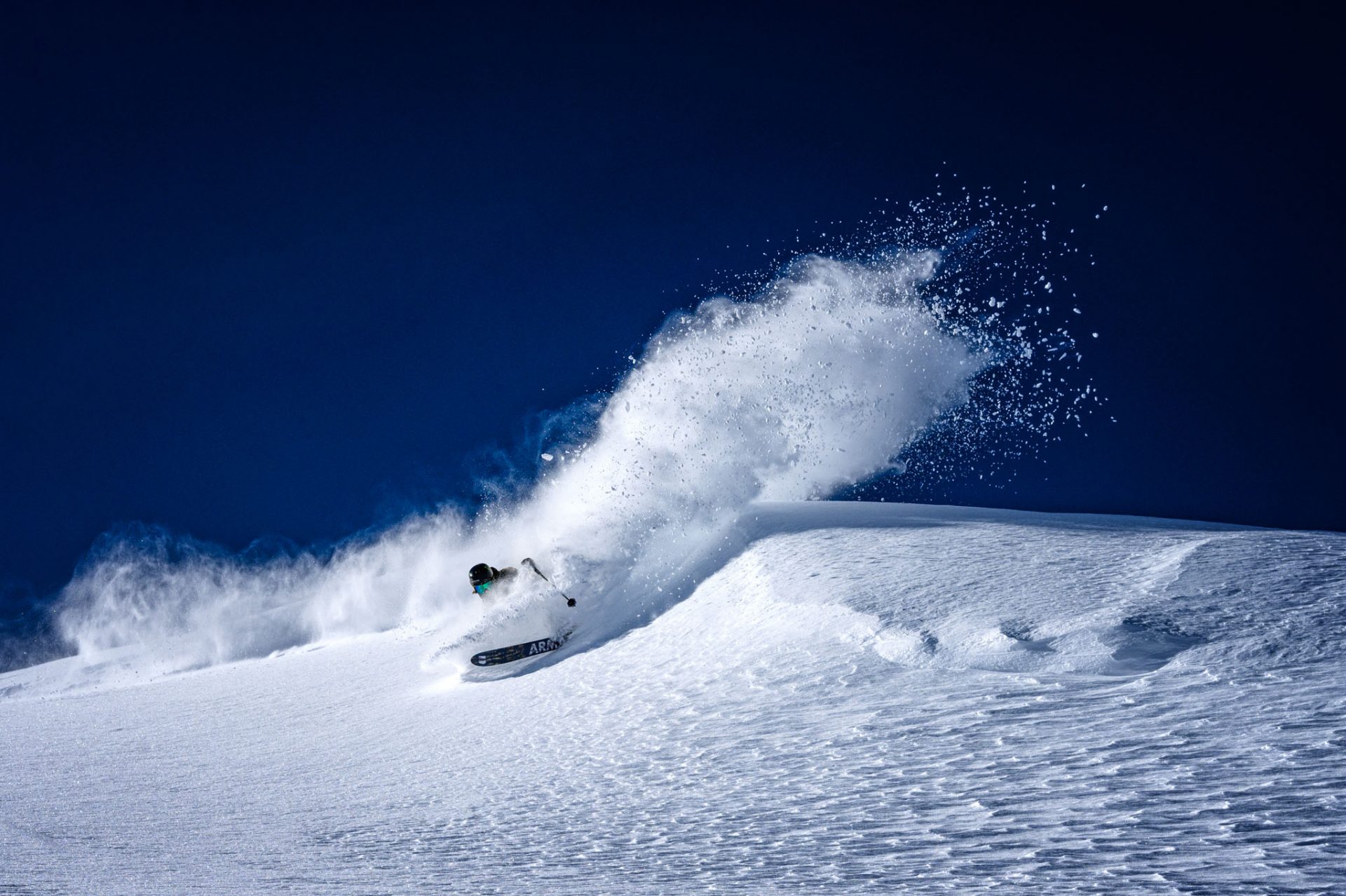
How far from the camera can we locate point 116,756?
364 inches

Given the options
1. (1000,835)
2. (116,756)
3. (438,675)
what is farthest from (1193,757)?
(116,756)

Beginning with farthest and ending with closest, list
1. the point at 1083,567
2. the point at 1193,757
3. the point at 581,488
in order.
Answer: the point at 581,488, the point at 1083,567, the point at 1193,757

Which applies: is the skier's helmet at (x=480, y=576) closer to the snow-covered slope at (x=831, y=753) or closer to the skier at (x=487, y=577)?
the skier at (x=487, y=577)

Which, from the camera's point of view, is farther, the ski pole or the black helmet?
the black helmet

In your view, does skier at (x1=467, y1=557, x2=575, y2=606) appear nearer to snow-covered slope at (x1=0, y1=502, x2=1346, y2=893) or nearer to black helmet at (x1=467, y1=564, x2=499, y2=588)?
black helmet at (x1=467, y1=564, x2=499, y2=588)

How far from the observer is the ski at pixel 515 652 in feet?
36.3

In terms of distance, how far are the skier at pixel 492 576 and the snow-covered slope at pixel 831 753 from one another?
2069 millimetres

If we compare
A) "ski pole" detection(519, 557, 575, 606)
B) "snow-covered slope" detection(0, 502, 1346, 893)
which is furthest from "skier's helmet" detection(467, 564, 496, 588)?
"snow-covered slope" detection(0, 502, 1346, 893)

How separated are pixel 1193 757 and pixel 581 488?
1308 cm

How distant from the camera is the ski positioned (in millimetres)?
11055

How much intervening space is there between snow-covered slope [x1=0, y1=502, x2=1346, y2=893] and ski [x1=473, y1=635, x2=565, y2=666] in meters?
0.44

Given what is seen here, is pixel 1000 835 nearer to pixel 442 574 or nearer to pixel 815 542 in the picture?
pixel 815 542

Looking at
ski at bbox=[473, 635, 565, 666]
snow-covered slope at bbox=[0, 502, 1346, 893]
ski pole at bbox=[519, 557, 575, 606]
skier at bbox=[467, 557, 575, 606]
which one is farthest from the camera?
skier at bbox=[467, 557, 575, 606]

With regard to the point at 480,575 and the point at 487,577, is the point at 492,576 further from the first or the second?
the point at 480,575
